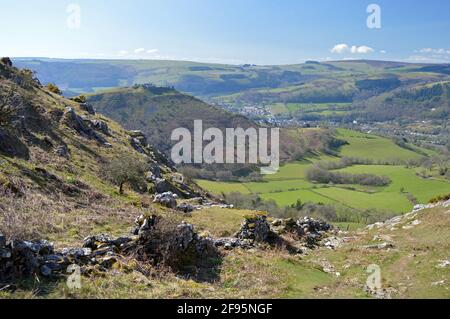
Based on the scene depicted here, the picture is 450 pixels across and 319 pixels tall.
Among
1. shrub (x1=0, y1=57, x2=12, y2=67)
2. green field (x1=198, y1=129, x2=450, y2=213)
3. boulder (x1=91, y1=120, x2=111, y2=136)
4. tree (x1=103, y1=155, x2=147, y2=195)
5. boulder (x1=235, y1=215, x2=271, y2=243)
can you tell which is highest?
shrub (x1=0, y1=57, x2=12, y2=67)

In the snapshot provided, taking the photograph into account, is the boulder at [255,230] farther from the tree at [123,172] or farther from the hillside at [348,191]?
the hillside at [348,191]

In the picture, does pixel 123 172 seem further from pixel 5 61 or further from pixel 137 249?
pixel 5 61

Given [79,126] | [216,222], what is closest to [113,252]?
[216,222]

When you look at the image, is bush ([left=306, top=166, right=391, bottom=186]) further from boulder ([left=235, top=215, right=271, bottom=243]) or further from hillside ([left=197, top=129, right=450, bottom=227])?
boulder ([left=235, top=215, right=271, bottom=243])

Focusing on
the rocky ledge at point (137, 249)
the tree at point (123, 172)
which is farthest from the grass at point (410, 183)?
the rocky ledge at point (137, 249)

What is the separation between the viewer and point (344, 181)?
168250 millimetres

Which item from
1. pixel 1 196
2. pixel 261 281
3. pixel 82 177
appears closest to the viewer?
pixel 261 281

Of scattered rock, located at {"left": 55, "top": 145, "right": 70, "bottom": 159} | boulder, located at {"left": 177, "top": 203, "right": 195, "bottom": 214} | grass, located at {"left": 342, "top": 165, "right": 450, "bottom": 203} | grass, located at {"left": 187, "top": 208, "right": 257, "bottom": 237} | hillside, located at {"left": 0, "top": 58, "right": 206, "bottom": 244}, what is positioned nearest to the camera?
hillside, located at {"left": 0, "top": 58, "right": 206, "bottom": 244}

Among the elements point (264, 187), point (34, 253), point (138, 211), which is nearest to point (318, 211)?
point (264, 187)

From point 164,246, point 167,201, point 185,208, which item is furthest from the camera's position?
point 167,201

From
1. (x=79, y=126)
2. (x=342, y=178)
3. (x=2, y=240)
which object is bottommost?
(x=342, y=178)

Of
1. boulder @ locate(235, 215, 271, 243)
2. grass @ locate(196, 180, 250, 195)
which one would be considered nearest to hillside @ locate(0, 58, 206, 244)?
boulder @ locate(235, 215, 271, 243)

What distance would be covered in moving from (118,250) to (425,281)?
1638 centimetres
